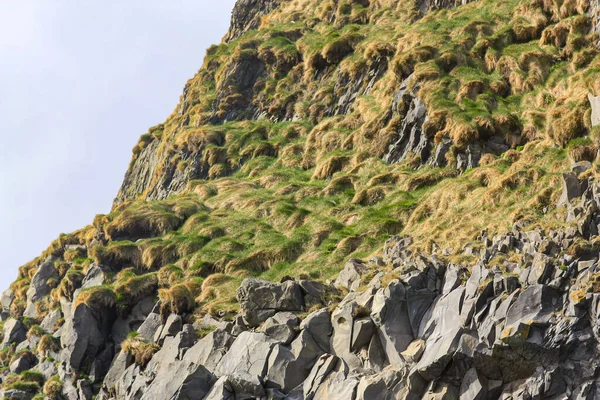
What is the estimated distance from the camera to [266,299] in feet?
88.8

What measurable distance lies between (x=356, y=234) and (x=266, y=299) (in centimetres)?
979

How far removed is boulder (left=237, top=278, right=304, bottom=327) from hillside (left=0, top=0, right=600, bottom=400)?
73mm

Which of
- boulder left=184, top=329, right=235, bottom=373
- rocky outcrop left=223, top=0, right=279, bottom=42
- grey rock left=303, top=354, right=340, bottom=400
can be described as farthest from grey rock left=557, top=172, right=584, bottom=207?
rocky outcrop left=223, top=0, right=279, bottom=42

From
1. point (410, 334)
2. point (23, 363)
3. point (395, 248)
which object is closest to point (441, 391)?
point (410, 334)

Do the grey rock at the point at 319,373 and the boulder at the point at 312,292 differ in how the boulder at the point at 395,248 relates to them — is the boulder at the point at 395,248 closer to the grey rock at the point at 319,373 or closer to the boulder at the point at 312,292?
the boulder at the point at 312,292

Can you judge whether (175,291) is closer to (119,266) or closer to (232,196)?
(119,266)

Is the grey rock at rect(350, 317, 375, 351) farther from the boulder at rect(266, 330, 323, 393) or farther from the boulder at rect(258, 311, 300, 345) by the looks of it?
the boulder at rect(258, 311, 300, 345)

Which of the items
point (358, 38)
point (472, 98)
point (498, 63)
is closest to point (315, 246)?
point (472, 98)

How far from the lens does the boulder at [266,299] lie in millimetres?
26688

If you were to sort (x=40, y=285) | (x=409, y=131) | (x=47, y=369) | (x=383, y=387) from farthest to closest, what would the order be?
(x=40, y=285)
(x=409, y=131)
(x=47, y=369)
(x=383, y=387)

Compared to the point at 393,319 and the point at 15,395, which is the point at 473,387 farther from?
the point at 15,395

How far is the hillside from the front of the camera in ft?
68.3

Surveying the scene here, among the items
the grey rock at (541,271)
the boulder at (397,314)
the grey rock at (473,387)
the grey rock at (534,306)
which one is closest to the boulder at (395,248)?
the boulder at (397,314)

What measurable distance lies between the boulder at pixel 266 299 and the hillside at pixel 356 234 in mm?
73
